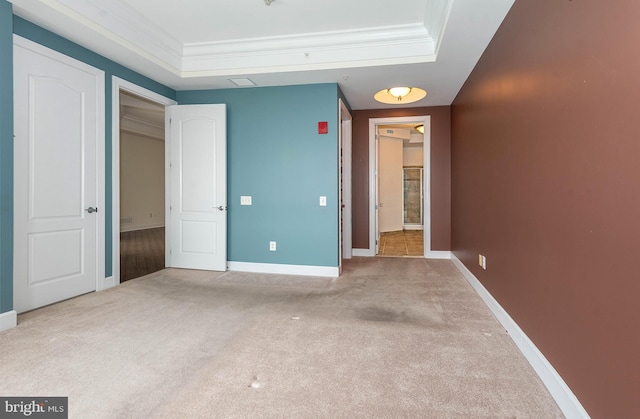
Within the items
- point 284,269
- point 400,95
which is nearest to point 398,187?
point 400,95

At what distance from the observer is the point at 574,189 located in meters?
1.54

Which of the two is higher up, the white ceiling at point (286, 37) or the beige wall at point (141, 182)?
the white ceiling at point (286, 37)

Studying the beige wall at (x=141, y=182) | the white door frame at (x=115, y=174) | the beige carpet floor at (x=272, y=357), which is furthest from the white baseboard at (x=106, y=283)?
the beige wall at (x=141, y=182)

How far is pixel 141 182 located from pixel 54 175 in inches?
252

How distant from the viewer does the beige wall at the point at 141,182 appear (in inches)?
328

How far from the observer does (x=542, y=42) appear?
1886 mm

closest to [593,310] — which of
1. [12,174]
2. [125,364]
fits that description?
[125,364]

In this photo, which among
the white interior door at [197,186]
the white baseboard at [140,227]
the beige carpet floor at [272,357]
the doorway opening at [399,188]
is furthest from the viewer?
the white baseboard at [140,227]

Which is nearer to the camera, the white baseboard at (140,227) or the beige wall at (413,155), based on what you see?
the white baseboard at (140,227)

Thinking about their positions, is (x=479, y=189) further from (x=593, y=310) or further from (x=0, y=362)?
(x=0, y=362)

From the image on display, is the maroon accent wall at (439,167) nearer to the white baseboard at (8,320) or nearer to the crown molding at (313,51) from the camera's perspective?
the crown molding at (313,51)

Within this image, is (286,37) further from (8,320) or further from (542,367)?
(542,367)
